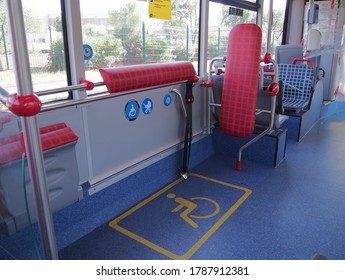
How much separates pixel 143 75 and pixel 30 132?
1.45m

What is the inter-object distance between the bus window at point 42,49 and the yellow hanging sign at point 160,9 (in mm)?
898

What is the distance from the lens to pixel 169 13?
2781 mm

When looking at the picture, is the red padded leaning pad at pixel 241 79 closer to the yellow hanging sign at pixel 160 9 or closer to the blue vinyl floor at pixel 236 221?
the blue vinyl floor at pixel 236 221

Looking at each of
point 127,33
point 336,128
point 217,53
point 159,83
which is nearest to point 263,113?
point 217,53

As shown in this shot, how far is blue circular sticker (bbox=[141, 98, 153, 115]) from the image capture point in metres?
2.56

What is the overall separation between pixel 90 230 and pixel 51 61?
4.01ft

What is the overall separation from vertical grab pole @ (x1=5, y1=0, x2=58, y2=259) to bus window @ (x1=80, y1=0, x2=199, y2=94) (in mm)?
1330

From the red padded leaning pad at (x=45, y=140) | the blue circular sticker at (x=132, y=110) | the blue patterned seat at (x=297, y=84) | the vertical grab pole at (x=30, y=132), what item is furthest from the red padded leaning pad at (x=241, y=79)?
the vertical grab pole at (x=30, y=132)

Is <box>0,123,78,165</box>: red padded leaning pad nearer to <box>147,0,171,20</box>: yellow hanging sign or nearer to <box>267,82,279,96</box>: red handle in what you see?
<box>147,0,171,20</box>: yellow hanging sign

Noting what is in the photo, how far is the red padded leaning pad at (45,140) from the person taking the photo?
123 cm

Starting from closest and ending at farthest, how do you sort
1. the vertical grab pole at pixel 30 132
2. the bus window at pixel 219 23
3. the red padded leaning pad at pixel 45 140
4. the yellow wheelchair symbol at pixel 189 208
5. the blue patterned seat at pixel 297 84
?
the vertical grab pole at pixel 30 132
the red padded leaning pad at pixel 45 140
the yellow wheelchair symbol at pixel 189 208
the bus window at pixel 219 23
the blue patterned seat at pixel 297 84

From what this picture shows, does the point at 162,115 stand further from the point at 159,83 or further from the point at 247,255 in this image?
the point at 247,255

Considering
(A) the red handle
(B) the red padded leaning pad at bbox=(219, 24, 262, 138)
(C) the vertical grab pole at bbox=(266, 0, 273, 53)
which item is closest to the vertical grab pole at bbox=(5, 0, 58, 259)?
(B) the red padded leaning pad at bbox=(219, 24, 262, 138)

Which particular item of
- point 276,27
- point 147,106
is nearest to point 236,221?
point 147,106
